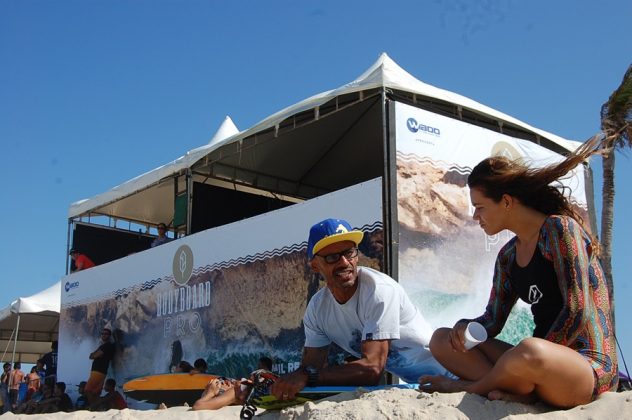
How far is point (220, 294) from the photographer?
27.5ft

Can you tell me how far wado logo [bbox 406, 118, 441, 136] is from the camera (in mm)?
7199

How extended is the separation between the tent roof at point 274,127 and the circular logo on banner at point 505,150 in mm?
348

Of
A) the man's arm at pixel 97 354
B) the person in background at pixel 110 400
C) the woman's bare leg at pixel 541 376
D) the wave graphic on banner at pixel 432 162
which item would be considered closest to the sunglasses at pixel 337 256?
the woman's bare leg at pixel 541 376

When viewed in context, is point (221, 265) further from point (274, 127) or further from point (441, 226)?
point (441, 226)

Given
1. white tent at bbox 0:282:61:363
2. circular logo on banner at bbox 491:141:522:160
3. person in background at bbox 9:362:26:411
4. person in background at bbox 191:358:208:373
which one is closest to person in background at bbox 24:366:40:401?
person in background at bbox 9:362:26:411

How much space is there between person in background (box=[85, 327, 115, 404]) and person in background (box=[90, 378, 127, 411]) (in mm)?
185

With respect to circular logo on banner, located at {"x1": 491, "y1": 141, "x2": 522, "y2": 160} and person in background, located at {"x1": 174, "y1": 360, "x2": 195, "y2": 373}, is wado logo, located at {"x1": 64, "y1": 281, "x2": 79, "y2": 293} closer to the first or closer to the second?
person in background, located at {"x1": 174, "y1": 360, "x2": 195, "y2": 373}

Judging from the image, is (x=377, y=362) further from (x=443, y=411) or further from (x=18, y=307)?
(x=18, y=307)

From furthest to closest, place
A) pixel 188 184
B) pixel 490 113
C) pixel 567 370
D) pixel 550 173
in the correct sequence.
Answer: pixel 188 184 → pixel 490 113 → pixel 550 173 → pixel 567 370

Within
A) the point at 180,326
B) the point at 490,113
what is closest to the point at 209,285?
the point at 180,326

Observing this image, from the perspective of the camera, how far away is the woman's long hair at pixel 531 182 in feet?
8.14

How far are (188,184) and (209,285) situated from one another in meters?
2.02

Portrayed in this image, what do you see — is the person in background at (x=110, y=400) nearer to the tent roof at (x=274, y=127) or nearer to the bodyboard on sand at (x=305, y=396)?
the tent roof at (x=274, y=127)

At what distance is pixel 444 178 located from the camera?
7320 mm
